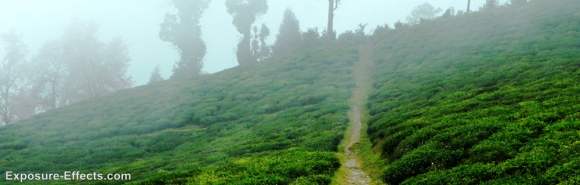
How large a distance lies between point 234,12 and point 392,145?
249 feet

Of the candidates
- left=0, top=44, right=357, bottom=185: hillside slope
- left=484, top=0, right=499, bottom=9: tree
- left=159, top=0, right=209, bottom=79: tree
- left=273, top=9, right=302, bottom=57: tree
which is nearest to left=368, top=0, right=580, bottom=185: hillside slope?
left=0, top=44, right=357, bottom=185: hillside slope

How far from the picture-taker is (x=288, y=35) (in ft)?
325

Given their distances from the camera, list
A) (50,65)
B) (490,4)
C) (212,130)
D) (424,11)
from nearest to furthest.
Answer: (212,130), (490,4), (50,65), (424,11)

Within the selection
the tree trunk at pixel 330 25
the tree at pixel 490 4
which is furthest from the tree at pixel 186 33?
the tree at pixel 490 4

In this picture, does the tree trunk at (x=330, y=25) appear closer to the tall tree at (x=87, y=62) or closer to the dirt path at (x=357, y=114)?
the dirt path at (x=357, y=114)

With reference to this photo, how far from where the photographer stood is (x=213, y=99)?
2360 inches

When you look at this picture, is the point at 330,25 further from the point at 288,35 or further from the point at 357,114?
the point at 357,114

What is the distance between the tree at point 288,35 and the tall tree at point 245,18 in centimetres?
436

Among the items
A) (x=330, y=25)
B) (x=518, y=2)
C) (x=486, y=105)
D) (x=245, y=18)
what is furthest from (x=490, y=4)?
(x=486, y=105)

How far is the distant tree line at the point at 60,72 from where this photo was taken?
9644 cm

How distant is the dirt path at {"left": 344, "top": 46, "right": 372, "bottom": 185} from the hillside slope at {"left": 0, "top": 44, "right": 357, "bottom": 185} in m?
0.84

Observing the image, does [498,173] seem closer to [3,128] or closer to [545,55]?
[545,55]

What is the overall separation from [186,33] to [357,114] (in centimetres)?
6661

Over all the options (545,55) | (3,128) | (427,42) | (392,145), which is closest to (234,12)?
(427,42)
